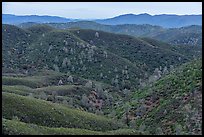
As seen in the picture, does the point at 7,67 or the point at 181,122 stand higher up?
the point at 181,122

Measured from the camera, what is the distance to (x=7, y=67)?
119 metres

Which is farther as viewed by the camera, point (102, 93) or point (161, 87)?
point (102, 93)

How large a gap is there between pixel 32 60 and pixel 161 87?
261 ft

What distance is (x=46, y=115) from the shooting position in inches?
1802

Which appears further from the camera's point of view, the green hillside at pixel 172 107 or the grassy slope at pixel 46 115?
the grassy slope at pixel 46 115

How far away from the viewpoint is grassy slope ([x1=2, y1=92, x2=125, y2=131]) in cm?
4362

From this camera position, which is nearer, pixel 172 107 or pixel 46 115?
pixel 46 115

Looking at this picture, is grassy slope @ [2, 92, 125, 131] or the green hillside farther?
grassy slope @ [2, 92, 125, 131]

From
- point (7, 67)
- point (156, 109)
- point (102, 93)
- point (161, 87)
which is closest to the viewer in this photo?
point (156, 109)

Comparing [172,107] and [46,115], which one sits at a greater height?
[172,107]

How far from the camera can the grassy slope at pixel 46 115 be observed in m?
43.6

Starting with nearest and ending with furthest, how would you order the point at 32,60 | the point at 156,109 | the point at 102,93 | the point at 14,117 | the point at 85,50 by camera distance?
the point at 14,117
the point at 156,109
the point at 102,93
the point at 32,60
the point at 85,50

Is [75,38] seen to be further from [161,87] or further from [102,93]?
[161,87]

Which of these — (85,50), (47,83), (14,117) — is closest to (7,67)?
(47,83)
